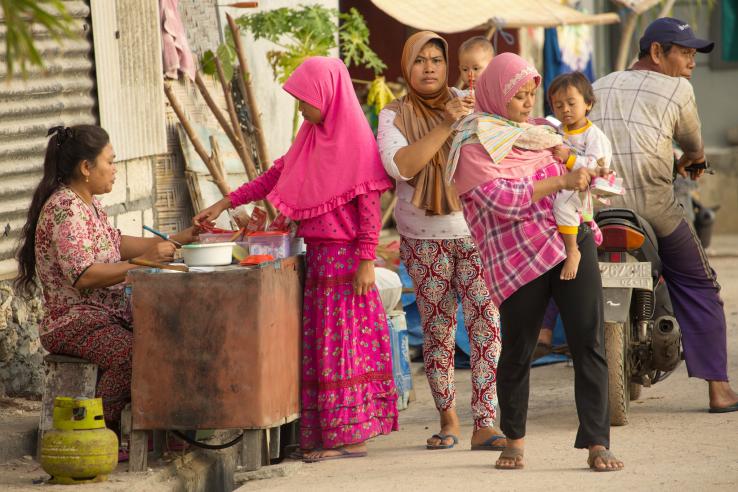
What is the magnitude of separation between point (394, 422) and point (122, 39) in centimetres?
289

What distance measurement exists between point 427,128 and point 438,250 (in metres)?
0.54

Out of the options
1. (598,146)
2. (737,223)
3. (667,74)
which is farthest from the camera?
(737,223)

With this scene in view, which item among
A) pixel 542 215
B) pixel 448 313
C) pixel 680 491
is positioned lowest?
pixel 680 491

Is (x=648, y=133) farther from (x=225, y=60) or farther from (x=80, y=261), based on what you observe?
(x=225, y=60)

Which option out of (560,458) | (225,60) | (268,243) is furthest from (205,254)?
(225,60)

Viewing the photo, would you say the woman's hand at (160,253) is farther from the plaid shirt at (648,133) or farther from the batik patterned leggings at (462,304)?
the plaid shirt at (648,133)

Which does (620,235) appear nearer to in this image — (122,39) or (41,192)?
(41,192)

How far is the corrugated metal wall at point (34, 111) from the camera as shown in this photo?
5.95 m

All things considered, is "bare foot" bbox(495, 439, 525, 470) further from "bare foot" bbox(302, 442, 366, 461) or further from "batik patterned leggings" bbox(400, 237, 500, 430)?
"bare foot" bbox(302, 442, 366, 461)

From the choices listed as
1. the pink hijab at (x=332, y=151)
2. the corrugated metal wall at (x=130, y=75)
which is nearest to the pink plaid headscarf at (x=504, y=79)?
the pink hijab at (x=332, y=151)

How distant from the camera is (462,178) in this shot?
4.75 metres

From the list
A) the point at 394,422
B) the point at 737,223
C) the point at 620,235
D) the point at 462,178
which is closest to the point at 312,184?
the point at 462,178

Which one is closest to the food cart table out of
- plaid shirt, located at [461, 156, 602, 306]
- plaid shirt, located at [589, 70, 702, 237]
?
plaid shirt, located at [461, 156, 602, 306]

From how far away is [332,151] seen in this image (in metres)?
5.23
